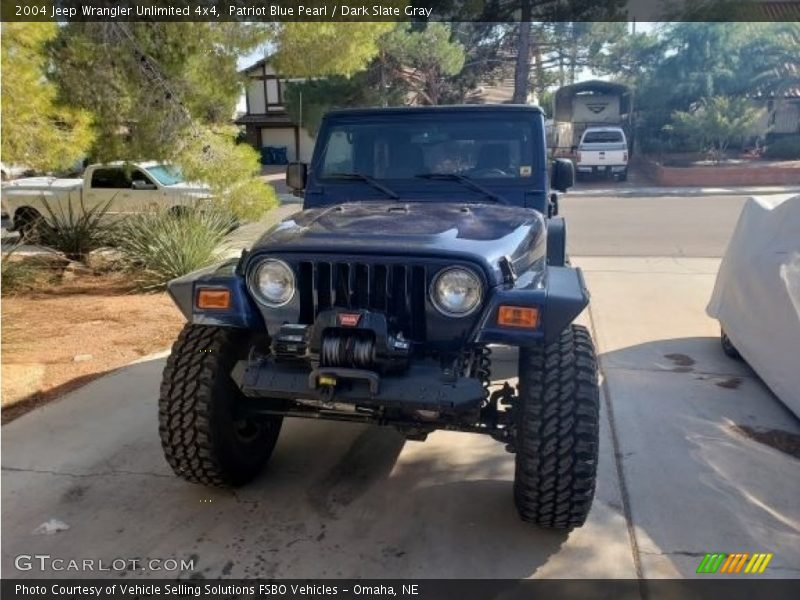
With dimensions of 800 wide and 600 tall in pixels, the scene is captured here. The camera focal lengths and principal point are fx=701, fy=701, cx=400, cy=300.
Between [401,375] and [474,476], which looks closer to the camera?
[401,375]

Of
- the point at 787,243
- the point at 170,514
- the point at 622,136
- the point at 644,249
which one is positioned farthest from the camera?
the point at 622,136

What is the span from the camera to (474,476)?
11.8 ft

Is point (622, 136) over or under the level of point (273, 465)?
over

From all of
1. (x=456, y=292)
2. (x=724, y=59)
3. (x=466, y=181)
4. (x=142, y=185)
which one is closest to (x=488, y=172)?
(x=466, y=181)

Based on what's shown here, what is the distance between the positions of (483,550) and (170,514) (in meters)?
1.44

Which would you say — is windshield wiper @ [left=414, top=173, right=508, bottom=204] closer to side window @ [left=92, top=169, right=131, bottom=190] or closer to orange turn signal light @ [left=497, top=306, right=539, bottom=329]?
orange turn signal light @ [left=497, top=306, right=539, bottom=329]

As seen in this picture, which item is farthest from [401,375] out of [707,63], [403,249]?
[707,63]

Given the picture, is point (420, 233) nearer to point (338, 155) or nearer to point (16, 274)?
point (338, 155)

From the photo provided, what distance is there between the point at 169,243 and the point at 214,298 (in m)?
5.24

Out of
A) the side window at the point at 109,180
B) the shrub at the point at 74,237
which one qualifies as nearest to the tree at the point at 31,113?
the shrub at the point at 74,237

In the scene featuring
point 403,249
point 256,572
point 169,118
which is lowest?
point 256,572

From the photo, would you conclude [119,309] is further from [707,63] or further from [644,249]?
[707,63]

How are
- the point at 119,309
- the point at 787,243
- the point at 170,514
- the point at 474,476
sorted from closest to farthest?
the point at 170,514 → the point at 474,476 → the point at 787,243 → the point at 119,309

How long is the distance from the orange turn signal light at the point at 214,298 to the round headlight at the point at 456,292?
89cm
